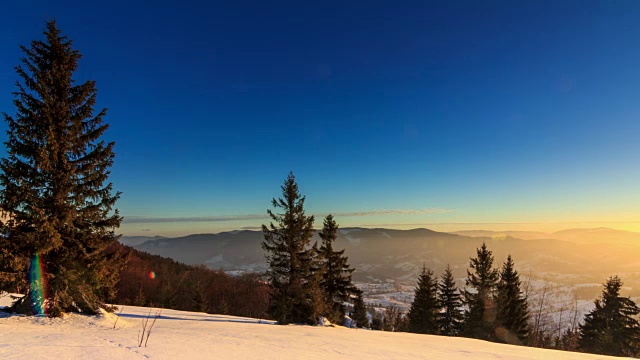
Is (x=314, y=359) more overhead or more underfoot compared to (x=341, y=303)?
more overhead

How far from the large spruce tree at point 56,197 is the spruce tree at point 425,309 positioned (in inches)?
1345

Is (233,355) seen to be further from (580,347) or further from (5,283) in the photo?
(580,347)

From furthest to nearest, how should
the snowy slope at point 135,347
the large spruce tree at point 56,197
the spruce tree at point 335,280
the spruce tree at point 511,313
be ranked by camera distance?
1. the spruce tree at point 511,313
2. the spruce tree at point 335,280
3. the large spruce tree at point 56,197
4. the snowy slope at point 135,347

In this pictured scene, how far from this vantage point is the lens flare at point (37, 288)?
36.3 feet

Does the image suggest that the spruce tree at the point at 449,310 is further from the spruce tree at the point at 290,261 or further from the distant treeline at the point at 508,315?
the spruce tree at the point at 290,261

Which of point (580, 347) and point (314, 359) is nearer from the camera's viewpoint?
point (314, 359)

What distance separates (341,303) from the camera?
30594mm

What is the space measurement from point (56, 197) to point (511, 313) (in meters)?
40.4

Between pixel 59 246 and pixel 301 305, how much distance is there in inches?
528

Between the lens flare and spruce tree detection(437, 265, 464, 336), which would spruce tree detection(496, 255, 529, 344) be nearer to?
spruce tree detection(437, 265, 464, 336)

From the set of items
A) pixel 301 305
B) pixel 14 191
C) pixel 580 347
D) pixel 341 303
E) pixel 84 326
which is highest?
pixel 14 191

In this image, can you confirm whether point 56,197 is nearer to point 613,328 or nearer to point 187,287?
point 613,328

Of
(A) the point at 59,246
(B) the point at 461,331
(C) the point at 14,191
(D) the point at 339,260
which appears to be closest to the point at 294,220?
(D) the point at 339,260

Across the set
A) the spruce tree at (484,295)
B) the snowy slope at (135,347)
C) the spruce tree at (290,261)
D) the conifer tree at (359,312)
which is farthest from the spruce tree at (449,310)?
the snowy slope at (135,347)
